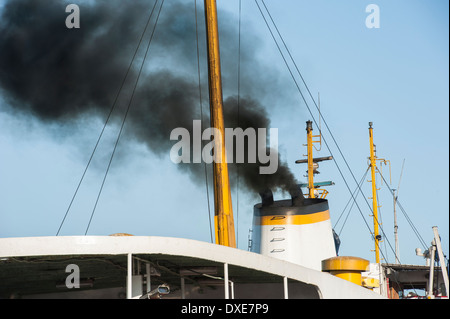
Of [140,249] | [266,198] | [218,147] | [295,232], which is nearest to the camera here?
[140,249]

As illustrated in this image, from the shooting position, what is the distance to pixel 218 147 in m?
18.3

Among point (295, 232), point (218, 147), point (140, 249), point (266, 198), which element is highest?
point (218, 147)

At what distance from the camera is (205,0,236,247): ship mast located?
58.0 feet

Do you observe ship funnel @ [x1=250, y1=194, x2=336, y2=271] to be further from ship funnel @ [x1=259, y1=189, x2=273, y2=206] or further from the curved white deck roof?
the curved white deck roof

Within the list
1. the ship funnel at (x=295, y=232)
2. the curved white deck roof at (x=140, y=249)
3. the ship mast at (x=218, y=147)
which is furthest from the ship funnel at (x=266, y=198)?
the curved white deck roof at (x=140, y=249)

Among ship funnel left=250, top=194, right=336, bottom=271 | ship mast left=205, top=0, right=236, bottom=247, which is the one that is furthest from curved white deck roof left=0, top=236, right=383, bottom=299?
ship funnel left=250, top=194, right=336, bottom=271

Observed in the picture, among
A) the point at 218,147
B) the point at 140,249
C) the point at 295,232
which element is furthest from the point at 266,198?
the point at 140,249

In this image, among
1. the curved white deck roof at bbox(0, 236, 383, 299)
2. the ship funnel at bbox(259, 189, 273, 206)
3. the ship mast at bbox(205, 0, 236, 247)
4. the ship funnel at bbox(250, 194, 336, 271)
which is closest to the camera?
the curved white deck roof at bbox(0, 236, 383, 299)

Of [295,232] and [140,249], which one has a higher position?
[295,232]

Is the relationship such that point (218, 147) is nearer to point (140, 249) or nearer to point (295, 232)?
point (295, 232)

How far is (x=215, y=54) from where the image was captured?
19.3 m

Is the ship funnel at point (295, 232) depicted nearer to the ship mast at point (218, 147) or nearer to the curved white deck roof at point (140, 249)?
the ship mast at point (218, 147)

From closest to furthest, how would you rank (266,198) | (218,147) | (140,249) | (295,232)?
(140,249), (218,147), (295,232), (266,198)
